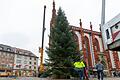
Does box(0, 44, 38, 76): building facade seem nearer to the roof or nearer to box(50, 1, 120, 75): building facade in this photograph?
the roof

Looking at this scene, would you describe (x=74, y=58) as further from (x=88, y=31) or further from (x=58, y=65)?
(x=88, y=31)

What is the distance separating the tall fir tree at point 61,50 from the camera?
20.0m

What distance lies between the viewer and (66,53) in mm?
20781

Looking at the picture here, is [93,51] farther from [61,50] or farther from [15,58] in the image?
[15,58]

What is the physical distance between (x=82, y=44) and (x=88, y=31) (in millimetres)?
7143

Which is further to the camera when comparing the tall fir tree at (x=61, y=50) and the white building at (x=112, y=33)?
the tall fir tree at (x=61, y=50)

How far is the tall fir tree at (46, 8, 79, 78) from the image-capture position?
20016 mm

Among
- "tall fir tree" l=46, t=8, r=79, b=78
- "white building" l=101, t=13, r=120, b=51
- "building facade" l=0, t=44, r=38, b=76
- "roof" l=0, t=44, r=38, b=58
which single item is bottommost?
"white building" l=101, t=13, r=120, b=51

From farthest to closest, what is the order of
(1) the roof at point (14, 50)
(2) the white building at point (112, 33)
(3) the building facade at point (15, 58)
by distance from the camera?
(1) the roof at point (14, 50) < (3) the building facade at point (15, 58) < (2) the white building at point (112, 33)

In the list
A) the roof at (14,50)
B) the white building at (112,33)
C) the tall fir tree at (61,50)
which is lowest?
the white building at (112,33)

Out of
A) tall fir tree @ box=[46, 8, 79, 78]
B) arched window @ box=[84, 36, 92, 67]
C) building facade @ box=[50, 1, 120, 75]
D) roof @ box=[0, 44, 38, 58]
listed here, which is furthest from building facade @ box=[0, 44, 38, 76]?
tall fir tree @ box=[46, 8, 79, 78]

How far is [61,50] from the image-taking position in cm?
2091

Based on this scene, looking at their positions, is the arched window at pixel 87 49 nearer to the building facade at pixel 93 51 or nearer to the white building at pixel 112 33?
the building facade at pixel 93 51

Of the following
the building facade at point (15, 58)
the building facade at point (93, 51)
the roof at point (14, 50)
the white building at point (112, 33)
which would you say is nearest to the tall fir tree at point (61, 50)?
the white building at point (112, 33)
